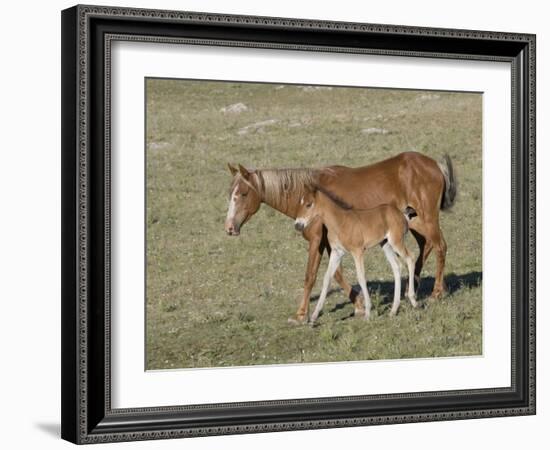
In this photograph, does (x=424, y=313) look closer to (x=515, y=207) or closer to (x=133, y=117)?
(x=515, y=207)

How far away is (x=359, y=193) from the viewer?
9930mm

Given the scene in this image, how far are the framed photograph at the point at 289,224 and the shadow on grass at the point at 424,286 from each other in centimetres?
1

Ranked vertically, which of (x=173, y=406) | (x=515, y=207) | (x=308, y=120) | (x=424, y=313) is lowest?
(x=173, y=406)

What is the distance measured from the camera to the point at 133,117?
29.6ft

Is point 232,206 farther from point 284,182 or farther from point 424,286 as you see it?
point 424,286

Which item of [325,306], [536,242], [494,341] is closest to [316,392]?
[325,306]

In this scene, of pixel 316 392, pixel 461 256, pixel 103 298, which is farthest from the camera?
pixel 461 256

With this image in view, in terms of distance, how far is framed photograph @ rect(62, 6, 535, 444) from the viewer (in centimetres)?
889

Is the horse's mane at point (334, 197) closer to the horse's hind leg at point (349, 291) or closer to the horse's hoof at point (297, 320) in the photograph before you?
the horse's hind leg at point (349, 291)

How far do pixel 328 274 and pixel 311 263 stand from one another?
165 mm

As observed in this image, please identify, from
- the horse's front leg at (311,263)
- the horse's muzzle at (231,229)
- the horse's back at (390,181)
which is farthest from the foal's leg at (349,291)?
the horse's muzzle at (231,229)

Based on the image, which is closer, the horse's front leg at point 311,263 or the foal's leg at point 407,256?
the horse's front leg at point 311,263

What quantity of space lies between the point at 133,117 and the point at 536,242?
141 inches

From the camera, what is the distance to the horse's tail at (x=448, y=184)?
401 inches
